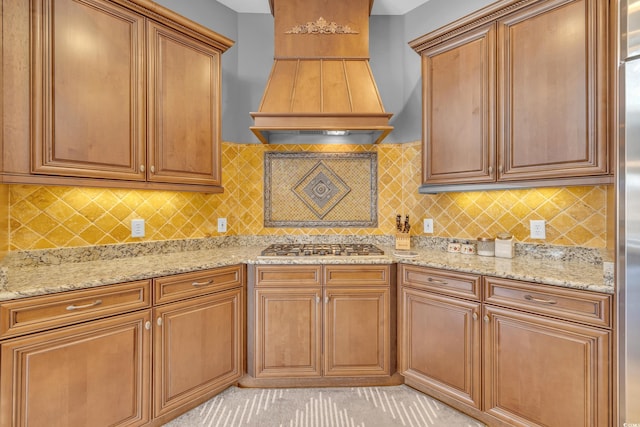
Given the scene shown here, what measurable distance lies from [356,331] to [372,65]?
227cm

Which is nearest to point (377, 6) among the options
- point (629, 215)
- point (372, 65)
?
point (372, 65)

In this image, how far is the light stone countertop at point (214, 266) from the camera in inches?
54.2

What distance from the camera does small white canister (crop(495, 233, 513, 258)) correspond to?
2.03 m

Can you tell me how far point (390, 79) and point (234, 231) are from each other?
77.2 inches

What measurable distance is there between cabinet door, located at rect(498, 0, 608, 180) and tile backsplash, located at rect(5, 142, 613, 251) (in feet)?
1.28

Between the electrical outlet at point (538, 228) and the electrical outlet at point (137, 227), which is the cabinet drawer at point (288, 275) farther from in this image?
the electrical outlet at point (538, 228)

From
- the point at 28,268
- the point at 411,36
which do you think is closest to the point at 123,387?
the point at 28,268

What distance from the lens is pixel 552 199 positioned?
198 cm

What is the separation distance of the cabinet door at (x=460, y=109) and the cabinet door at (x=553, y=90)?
0.24ft

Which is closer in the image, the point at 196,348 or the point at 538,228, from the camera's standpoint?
the point at 196,348

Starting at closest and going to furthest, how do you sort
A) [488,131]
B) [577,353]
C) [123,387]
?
[577,353]
[123,387]
[488,131]

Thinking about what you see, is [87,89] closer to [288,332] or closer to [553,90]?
[288,332]

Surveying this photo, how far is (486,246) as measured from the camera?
211cm

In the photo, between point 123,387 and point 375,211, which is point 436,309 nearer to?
point 375,211
